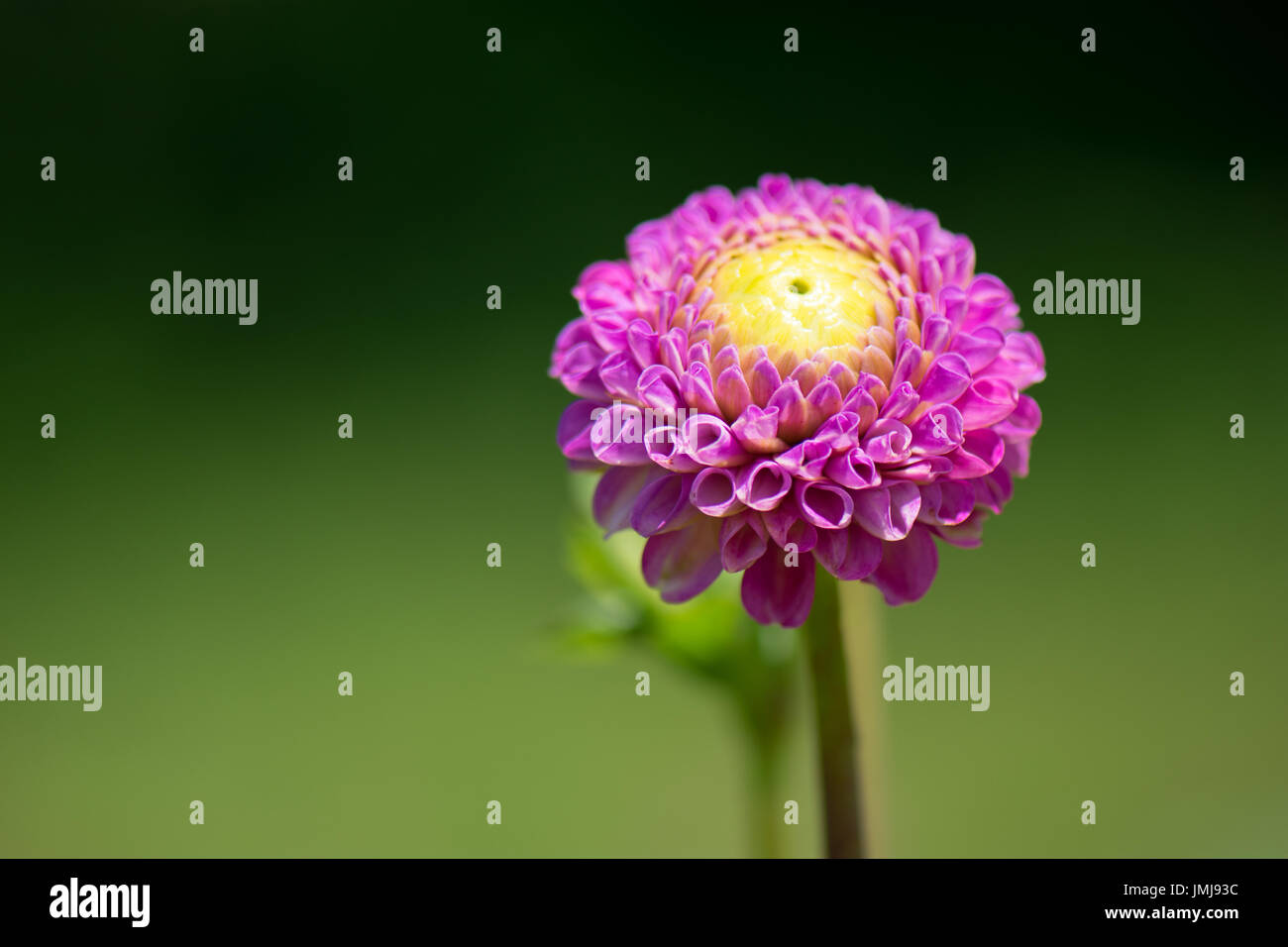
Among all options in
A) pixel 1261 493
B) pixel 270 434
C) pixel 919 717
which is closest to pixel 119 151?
pixel 270 434

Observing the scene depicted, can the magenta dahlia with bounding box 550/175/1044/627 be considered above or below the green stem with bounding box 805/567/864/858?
above

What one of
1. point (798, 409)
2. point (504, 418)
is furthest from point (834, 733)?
point (504, 418)

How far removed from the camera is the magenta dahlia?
0.58 m

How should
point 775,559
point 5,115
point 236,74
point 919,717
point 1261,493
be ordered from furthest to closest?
1. point 236,74
2. point 5,115
3. point 1261,493
4. point 919,717
5. point 775,559

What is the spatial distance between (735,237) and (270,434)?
144 centimetres

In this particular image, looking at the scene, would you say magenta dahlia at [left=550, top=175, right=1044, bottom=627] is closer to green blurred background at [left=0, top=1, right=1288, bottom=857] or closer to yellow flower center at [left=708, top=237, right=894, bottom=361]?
yellow flower center at [left=708, top=237, right=894, bottom=361]

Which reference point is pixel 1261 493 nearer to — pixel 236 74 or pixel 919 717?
pixel 919 717

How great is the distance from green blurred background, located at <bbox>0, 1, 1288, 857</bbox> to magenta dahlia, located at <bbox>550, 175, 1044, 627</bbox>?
934mm

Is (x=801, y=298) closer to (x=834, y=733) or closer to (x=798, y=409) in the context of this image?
(x=798, y=409)

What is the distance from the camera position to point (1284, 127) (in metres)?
2.01

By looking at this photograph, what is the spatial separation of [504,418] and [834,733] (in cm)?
134

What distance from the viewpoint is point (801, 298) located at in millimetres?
627

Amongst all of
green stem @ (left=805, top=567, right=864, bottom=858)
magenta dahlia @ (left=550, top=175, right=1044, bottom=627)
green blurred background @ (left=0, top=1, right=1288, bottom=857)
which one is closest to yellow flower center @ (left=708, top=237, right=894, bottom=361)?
magenta dahlia @ (left=550, top=175, right=1044, bottom=627)

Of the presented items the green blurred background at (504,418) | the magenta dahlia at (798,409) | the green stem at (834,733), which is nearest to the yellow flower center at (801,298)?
the magenta dahlia at (798,409)
